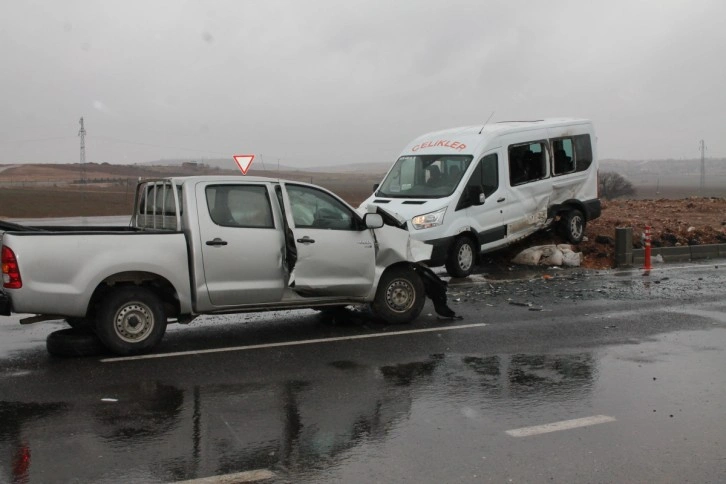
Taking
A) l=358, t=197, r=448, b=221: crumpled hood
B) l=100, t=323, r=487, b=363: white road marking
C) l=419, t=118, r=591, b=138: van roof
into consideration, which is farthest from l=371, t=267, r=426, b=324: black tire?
l=419, t=118, r=591, b=138: van roof

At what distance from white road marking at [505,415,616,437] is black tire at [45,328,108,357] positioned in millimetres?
4556

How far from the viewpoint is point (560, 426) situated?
19.3ft

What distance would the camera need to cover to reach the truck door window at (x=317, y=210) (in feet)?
29.7

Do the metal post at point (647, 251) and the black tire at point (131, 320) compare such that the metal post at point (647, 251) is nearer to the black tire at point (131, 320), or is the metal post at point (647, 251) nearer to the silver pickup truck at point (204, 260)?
the silver pickup truck at point (204, 260)

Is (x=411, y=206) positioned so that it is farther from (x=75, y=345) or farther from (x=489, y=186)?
(x=75, y=345)

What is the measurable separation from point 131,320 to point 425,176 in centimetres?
830

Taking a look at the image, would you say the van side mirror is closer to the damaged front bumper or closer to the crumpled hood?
the damaged front bumper

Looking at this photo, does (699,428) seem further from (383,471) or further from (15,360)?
(15,360)

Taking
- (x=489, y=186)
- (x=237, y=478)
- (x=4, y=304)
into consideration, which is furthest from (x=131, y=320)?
(x=489, y=186)

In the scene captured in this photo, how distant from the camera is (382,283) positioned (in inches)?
386

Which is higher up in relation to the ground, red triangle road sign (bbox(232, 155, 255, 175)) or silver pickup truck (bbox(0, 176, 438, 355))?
red triangle road sign (bbox(232, 155, 255, 175))

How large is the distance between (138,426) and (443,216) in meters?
9.12

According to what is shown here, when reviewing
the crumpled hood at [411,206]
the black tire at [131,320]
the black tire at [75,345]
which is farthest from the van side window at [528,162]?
the black tire at [75,345]

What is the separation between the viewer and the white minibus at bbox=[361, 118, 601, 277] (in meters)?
14.5
